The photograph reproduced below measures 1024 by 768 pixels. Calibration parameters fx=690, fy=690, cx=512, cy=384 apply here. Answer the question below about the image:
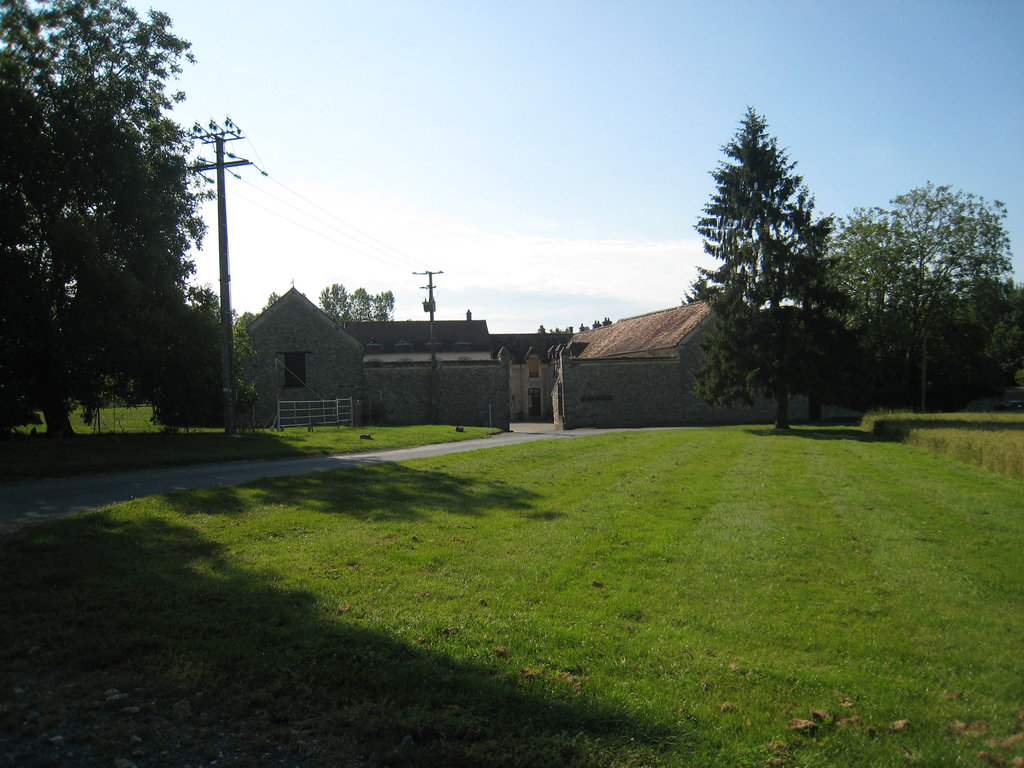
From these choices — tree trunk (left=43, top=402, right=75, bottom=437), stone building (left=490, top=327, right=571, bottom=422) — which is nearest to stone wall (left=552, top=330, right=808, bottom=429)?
stone building (left=490, top=327, right=571, bottom=422)

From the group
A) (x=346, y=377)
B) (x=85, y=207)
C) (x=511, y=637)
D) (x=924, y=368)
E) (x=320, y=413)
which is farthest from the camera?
(x=924, y=368)

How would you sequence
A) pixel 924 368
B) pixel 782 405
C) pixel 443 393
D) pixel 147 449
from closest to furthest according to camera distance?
pixel 147 449 < pixel 782 405 < pixel 443 393 < pixel 924 368

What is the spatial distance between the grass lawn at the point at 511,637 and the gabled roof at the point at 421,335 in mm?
54878

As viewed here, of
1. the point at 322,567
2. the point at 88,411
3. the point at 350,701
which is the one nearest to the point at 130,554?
the point at 322,567

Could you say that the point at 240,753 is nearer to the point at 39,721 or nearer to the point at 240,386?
the point at 39,721

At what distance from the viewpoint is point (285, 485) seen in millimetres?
12328

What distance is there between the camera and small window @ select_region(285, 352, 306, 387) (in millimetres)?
41938

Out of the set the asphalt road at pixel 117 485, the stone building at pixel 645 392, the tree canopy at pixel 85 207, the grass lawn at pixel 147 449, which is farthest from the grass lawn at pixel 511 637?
the stone building at pixel 645 392

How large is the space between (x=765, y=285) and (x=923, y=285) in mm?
23562

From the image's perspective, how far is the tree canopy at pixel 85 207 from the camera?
1745 centimetres

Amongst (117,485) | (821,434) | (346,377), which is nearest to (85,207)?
(117,485)

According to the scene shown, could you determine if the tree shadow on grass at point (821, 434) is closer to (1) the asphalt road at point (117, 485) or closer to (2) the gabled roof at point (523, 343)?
(1) the asphalt road at point (117, 485)

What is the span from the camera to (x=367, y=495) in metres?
11.5

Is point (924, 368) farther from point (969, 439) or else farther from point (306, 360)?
point (306, 360)
